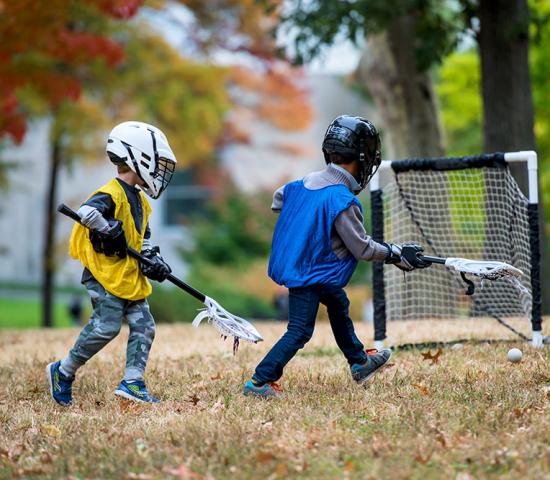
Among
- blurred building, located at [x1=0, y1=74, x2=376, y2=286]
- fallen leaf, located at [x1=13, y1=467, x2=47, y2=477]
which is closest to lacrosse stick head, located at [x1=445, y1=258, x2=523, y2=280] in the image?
fallen leaf, located at [x1=13, y1=467, x2=47, y2=477]

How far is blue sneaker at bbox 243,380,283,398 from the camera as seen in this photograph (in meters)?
6.13

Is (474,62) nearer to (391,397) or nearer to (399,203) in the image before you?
(399,203)

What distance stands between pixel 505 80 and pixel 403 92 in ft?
8.93

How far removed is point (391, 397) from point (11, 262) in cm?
3644

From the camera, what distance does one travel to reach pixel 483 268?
6.37 metres

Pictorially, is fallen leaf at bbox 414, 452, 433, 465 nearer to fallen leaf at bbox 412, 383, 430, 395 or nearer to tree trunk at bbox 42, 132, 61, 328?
fallen leaf at bbox 412, 383, 430, 395

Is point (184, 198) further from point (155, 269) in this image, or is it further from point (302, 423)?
point (302, 423)

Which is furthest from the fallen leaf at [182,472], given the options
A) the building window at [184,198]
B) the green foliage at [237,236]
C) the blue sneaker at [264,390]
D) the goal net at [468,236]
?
the building window at [184,198]

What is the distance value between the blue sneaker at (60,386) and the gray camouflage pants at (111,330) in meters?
0.06

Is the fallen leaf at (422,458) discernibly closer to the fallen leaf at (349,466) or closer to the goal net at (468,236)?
the fallen leaf at (349,466)

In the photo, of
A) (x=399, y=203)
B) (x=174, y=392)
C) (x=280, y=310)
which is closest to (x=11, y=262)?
(x=280, y=310)

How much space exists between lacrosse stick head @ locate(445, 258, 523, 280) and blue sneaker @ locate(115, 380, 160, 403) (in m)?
2.12

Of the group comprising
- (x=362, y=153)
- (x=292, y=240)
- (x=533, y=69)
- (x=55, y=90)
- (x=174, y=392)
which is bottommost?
(x=174, y=392)

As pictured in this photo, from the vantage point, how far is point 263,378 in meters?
6.15
